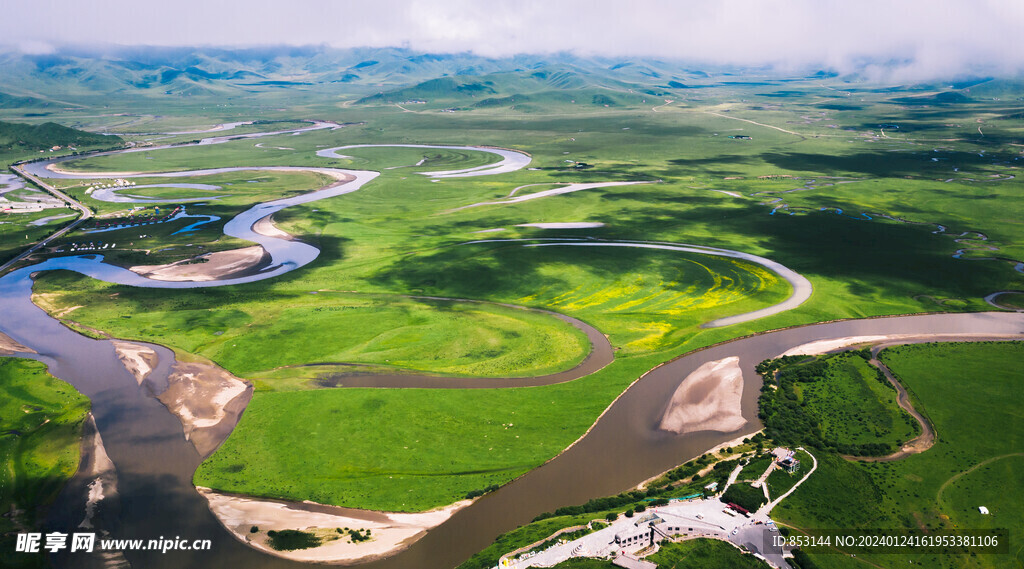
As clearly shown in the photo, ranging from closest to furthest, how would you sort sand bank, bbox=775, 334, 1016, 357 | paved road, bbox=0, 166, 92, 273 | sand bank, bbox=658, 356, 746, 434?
1. sand bank, bbox=658, 356, 746, 434
2. sand bank, bbox=775, 334, 1016, 357
3. paved road, bbox=0, 166, 92, 273

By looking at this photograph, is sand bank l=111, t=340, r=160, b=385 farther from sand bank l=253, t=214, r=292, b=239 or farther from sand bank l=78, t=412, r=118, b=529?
sand bank l=253, t=214, r=292, b=239

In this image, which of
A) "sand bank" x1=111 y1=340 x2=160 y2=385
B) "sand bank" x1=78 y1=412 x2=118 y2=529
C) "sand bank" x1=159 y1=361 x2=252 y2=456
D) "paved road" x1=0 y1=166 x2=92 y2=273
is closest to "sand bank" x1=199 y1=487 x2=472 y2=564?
"sand bank" x1=78 y1=412 x2=118 y2=529

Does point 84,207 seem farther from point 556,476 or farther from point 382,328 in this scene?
point 556,476

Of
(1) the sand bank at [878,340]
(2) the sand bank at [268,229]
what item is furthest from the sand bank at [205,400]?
(1) the sand bank at [878,340]

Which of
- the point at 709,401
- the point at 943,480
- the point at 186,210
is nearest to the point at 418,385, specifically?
the point at 709,401

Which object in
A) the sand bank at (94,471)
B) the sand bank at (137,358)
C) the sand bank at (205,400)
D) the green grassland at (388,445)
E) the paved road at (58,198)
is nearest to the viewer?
the sand bank at (94,471)

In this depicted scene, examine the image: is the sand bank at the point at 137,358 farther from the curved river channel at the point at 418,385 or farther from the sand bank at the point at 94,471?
the sand bank at the point at 94,471
